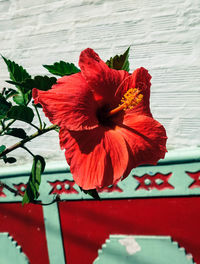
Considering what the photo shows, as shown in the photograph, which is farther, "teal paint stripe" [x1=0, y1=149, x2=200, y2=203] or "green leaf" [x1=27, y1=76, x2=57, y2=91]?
"teal paint stripe" [x1=0, y1=149, x2=200, y2=203]

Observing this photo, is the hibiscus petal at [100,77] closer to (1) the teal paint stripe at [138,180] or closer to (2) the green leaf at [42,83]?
(2) the green leaf at [42,83]

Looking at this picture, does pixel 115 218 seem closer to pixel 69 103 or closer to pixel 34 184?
Result: pixel 34 184

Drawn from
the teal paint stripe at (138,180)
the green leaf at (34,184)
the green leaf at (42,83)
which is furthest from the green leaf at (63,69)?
the teal paint stripe at (138,180)

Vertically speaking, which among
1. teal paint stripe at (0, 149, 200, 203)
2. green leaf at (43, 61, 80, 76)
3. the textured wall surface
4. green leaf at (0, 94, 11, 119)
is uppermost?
the textured wall surface

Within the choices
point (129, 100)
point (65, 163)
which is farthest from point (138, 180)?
point (129, 100)

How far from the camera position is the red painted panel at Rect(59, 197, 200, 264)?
1120 mm

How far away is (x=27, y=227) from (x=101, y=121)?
1014mm

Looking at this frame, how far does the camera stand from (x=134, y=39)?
1.11 meters

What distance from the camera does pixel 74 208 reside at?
124cm

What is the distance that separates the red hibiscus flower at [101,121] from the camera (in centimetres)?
37

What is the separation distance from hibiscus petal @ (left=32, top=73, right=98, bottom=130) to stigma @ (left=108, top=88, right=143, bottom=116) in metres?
0.03

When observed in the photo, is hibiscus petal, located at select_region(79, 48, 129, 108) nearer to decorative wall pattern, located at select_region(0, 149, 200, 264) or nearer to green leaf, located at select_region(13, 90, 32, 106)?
green leaf, located at select_region(13, 90, 32, 106)

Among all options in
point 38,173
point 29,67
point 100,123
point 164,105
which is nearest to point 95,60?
point 100,123

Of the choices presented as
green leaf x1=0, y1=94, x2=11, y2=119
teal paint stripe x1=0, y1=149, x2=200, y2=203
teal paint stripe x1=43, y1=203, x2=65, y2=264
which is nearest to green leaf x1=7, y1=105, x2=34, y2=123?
green leaf x1=0, y1=94, x2=11, y2=119
